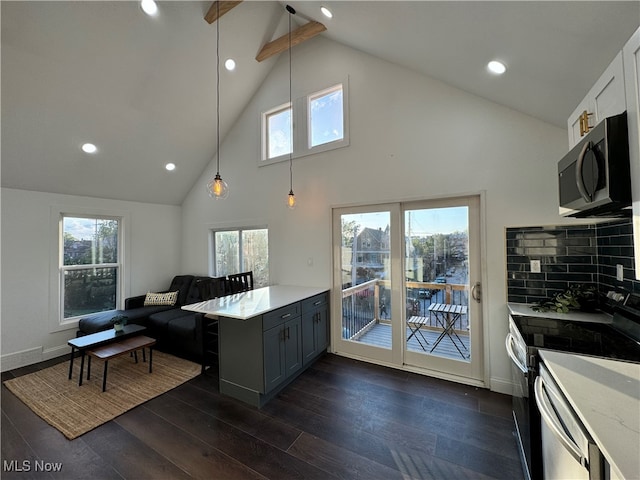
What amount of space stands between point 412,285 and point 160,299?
4.31 metres

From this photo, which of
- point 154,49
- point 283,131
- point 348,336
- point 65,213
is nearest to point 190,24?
point 154,49

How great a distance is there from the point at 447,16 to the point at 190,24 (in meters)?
2.97

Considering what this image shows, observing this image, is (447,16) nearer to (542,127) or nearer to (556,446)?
(542,127)

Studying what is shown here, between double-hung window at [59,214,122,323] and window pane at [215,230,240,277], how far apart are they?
5.39ft

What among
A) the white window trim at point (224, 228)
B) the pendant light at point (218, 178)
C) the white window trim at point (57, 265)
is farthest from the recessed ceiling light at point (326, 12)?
the white window trim at point (57, 265)

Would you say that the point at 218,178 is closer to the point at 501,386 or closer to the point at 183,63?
the point at 183,63

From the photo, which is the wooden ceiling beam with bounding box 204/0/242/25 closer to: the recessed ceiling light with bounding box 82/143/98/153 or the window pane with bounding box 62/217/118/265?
the recessed ceiling light with bounding box 82/143/98/153

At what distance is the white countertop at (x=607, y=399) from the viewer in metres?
0.69

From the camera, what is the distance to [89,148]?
350 cm

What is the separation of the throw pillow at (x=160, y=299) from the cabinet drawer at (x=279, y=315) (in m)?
2.95

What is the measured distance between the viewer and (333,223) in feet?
11.6

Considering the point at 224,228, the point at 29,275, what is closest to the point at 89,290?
the point at 29,275

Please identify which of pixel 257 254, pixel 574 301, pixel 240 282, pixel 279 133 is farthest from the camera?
pixel 257 254

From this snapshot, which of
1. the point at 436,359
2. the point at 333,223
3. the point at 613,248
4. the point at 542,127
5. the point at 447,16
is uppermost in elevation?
the point at 447,16
